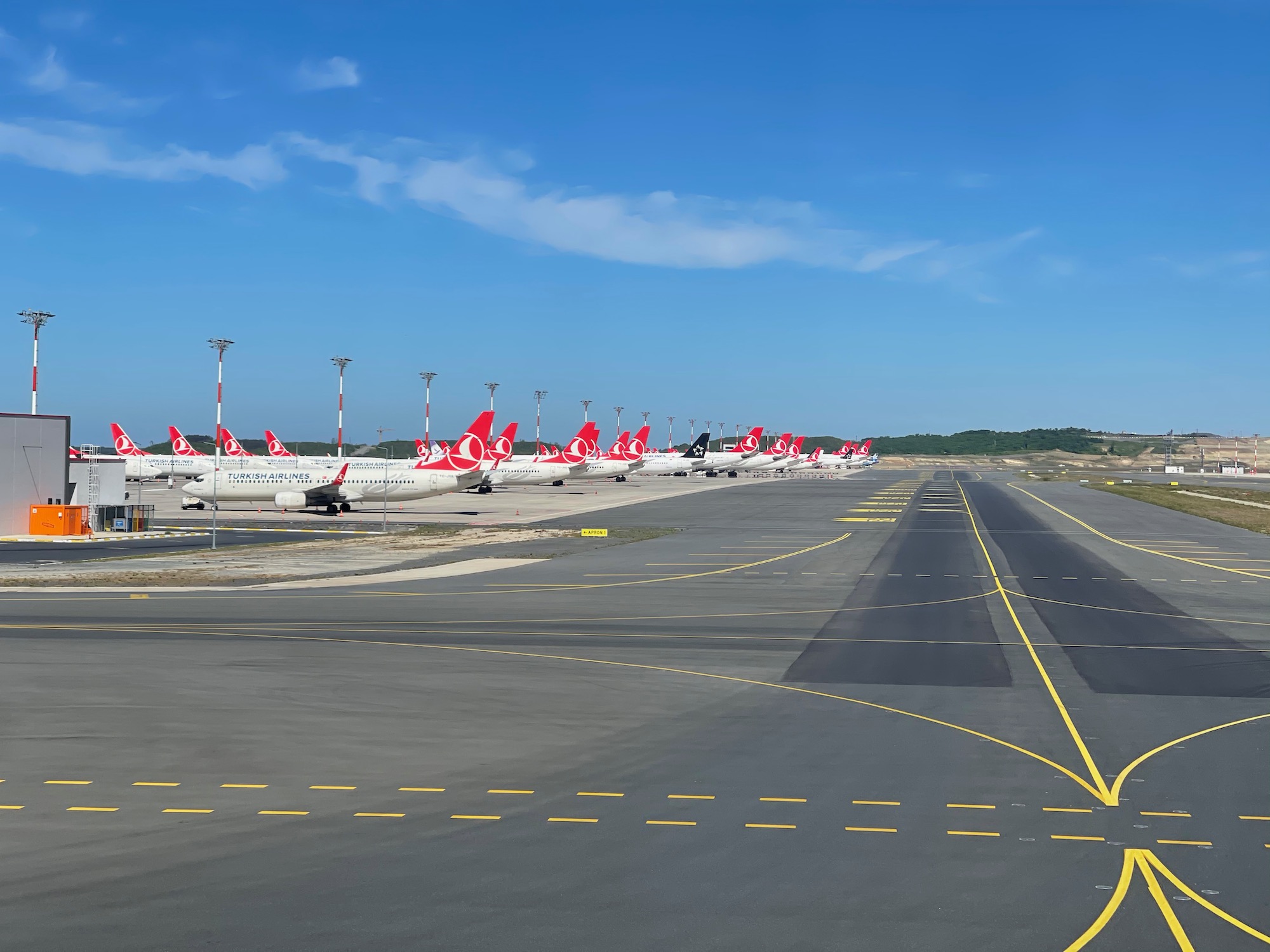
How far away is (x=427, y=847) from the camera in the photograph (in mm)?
11367

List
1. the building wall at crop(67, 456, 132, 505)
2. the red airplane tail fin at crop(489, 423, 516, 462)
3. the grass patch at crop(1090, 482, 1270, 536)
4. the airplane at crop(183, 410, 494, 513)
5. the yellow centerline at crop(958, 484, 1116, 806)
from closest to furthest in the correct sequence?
the yellow centerline at crop(958, 484, 1116, 806), the building wall at crop(67, 456, 132, 505), the grass patch at crop(1090, 482, 1270, 536), the airplane at crop(183, 410, 494, 513), the red airplane tail fin at crop(489, 423, 516, 462)

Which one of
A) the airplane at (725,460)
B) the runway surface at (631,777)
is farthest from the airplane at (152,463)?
the runway surface at (631,777)

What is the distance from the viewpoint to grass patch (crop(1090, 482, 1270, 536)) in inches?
2957

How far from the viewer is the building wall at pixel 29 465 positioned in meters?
56.1

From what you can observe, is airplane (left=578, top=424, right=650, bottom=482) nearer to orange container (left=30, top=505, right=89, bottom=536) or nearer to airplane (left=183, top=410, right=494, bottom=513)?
airplane (left=183, top=410, right=494, bottom=513)

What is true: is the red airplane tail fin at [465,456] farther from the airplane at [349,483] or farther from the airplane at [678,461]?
the airplane at [678,461]

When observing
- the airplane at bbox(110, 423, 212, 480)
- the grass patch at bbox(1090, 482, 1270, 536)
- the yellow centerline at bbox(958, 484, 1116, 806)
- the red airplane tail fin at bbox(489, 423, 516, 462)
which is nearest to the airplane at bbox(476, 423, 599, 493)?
the red airplane tail fin at bbox(489, 423, 516, 462)

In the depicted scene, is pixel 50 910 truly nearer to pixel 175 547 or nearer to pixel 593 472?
pixel 175 547

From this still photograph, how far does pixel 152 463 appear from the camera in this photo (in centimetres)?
12644

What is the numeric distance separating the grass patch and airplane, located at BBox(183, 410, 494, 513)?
52.7m

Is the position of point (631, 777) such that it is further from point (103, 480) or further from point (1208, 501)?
point (1208, 501)

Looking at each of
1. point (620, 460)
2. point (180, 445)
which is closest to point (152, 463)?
point (180, 445)

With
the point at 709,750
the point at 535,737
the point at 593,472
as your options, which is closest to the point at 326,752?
the point at 535,737

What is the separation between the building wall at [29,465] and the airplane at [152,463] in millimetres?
63662
